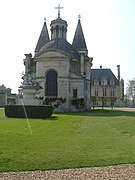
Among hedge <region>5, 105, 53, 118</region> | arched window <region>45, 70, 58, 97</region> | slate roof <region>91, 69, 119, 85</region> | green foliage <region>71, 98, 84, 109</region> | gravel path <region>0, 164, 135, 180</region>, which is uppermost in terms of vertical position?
slate roof <region>91, 69, 119, 85</region>

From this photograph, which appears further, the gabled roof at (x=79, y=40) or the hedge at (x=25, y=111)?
the gabled roof at (x=79, y=40)

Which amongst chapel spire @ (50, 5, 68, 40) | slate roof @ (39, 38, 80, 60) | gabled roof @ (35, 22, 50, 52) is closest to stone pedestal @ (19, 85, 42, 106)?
slate roof @ (39, 38, 80, 60)

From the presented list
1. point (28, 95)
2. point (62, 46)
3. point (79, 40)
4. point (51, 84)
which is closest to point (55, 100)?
point (51, 84)

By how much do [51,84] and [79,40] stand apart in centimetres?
1571

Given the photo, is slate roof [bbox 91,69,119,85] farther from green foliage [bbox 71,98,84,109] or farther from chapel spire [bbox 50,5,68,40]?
green foliage [bbox 71,98,84,109]

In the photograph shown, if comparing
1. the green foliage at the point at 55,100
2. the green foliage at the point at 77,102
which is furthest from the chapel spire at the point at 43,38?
the green foliage at the point at 77,102

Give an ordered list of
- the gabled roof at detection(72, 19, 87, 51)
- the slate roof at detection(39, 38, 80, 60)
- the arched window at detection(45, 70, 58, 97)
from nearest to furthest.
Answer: the arched window at detection(45, 70, 58, 97) < the slate roof at detection(39, 38, 80, 60) < the gabled roof at detection(72, 19, 87, 51)

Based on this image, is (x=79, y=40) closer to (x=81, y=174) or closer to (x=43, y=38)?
(x=43, y=38)

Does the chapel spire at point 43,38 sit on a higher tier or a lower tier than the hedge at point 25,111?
higher

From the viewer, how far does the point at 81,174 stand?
584cm

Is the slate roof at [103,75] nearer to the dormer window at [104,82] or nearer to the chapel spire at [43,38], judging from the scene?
the dormer window at [104,82]

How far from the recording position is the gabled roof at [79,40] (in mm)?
51331

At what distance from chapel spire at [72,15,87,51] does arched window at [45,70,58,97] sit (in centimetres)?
1283

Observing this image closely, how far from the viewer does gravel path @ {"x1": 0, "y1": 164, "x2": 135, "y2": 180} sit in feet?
18.3
